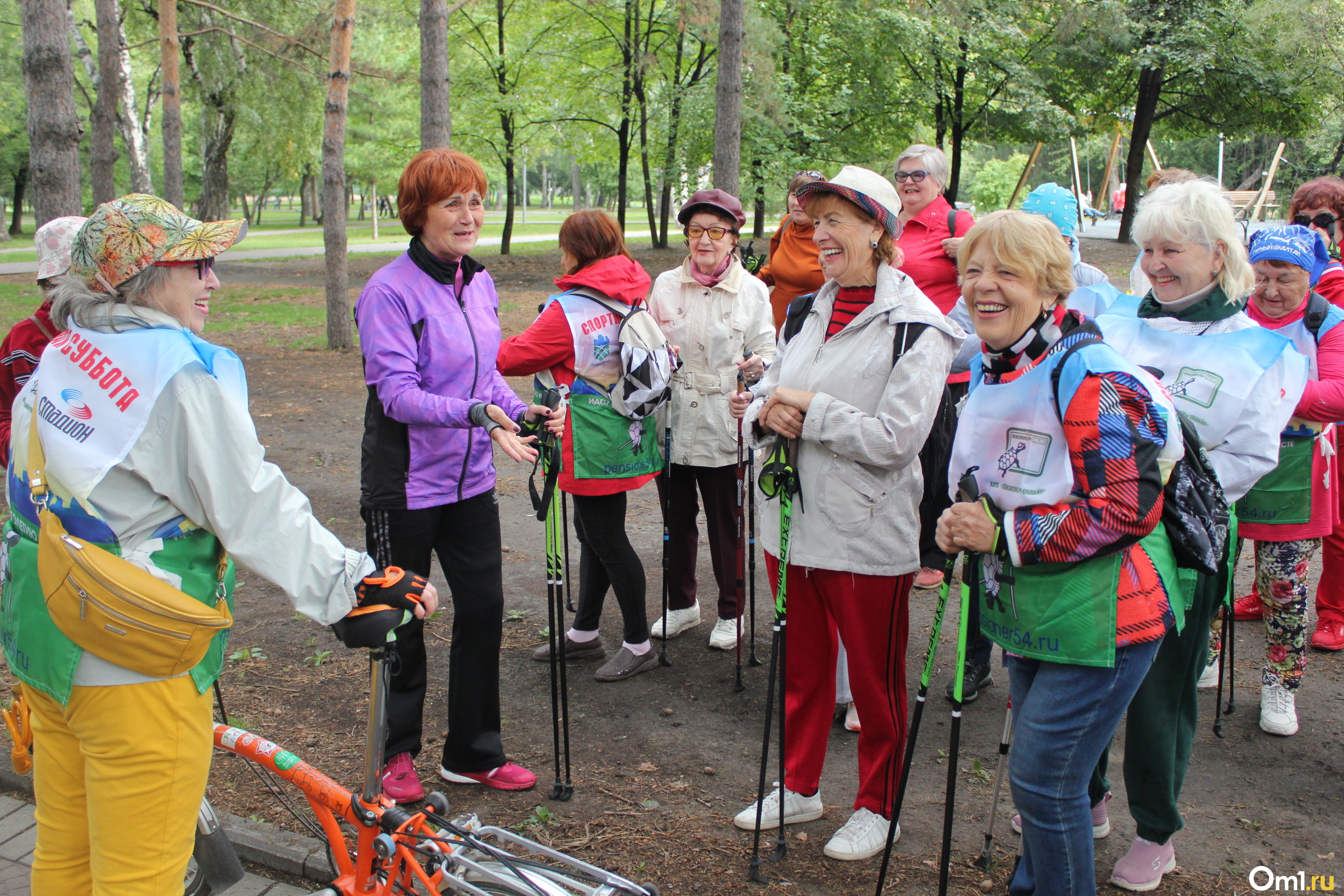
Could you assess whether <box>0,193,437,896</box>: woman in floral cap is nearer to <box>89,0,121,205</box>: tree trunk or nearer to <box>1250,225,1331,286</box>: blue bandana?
<box>1250,225,1331,286</box>: blue bandana

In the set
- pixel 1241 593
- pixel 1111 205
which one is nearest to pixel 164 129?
pixel 1241 593

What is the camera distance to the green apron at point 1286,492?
4.11 m

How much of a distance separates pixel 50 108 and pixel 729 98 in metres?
5.68

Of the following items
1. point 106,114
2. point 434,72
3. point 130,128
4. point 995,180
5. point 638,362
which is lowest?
point 638,362

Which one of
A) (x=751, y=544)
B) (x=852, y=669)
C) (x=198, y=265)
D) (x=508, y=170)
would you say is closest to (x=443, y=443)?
(x=198, y=265)

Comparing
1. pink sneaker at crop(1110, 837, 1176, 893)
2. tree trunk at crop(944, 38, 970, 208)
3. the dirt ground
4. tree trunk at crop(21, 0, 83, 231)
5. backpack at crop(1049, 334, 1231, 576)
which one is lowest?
the dirt ground

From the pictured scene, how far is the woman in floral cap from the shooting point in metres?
2.21

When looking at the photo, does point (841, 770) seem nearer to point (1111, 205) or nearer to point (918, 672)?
point (918, 672)

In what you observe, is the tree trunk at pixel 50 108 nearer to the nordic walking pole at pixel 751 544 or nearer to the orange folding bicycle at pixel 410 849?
the nordic walking pole at pixel 751 544

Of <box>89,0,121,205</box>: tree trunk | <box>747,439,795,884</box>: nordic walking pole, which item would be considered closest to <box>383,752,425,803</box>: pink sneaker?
<box>747,439,795,884</box>: nordic walking pole

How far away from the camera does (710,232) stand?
472cm

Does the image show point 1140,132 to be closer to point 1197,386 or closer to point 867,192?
point 1197,386

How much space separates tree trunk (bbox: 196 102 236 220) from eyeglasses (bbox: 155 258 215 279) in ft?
92.2

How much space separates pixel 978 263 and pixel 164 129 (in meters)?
17.0
